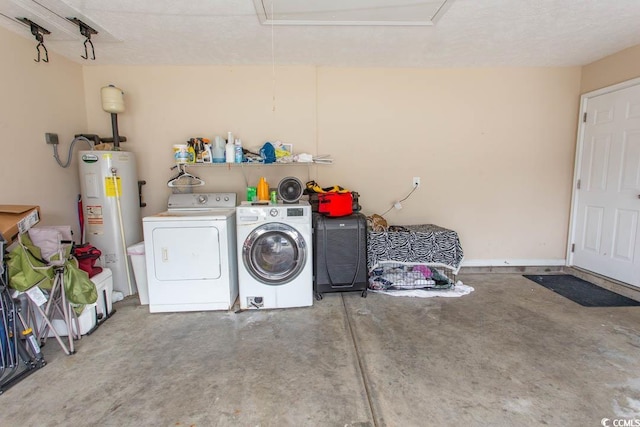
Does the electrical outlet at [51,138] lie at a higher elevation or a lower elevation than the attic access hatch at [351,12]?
lower

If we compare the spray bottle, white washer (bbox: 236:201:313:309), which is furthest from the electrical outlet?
white washer (bbox: 236:201:313:309)

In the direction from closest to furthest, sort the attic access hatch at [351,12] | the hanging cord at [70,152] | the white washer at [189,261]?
the attic access hatch at [351,12], the white washer at [189,261], the hanging cord at [70,152]

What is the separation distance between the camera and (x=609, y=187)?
3.24m

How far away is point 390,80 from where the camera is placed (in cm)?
349

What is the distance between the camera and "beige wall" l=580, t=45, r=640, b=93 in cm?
295

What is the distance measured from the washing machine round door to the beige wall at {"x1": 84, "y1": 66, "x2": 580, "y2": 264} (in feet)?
3.23

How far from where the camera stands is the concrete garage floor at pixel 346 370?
157 centimetres

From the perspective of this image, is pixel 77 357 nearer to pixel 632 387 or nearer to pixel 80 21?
pixel 80 21

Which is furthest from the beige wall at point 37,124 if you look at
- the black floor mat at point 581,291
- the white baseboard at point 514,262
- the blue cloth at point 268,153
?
the black floor mat at point 581,291

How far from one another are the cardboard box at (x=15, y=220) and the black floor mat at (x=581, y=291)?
4.54 m

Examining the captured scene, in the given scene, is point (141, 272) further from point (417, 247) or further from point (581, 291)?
point (581, 291)

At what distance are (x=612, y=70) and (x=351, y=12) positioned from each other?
117 inches

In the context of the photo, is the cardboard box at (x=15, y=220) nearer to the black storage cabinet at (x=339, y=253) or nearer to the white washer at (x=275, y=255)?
the white washer at (x=275, y=255)

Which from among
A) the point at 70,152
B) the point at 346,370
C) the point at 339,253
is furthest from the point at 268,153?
the point at 346,370
